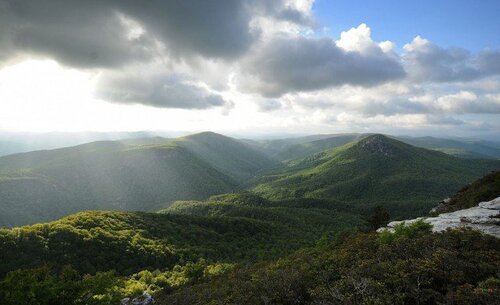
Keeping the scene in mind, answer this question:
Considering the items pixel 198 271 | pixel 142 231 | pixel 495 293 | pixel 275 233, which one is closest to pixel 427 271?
pixel 495 293

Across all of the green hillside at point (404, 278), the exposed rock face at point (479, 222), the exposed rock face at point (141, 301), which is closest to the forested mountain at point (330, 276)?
the green hillside at point (404, 278)

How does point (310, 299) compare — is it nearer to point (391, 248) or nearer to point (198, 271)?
point (391, 248)

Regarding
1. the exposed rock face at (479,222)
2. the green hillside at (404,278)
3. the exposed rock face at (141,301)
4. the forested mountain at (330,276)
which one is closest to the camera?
the green hillside at (404,278)

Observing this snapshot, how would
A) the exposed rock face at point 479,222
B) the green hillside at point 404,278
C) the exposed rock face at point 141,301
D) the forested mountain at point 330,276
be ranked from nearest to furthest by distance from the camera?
the green hillside at point 404,278, the forested mountain at point 330,276, the exposed rock face at point 479,222, the exposed rock face at point 141,301

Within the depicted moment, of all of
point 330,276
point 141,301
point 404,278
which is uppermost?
point 404,278

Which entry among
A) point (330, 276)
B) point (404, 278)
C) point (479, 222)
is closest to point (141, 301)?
point (330, 276)

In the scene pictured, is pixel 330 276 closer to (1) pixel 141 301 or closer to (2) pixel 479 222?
(2) pixel 479 222

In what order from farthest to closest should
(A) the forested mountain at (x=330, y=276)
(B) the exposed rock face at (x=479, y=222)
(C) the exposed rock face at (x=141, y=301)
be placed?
(C) the exposed rock face at (x=141, y=301)
(B) the exposed rock face at (x=479, y=222)
(A) the forested mountain at (x=330, y=276)

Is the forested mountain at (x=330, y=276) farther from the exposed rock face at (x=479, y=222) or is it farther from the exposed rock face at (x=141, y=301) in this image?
the exposed rock face at (x=479, y=222)

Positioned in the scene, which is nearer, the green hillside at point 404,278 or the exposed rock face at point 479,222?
the green hillside at point 404,278

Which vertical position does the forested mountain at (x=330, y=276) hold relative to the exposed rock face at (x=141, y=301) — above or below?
above

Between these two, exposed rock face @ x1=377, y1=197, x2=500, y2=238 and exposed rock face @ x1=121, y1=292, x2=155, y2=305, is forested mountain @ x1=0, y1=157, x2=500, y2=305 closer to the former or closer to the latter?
exposed rock face @ x1=121, y1=292, x2=155, y2=305
